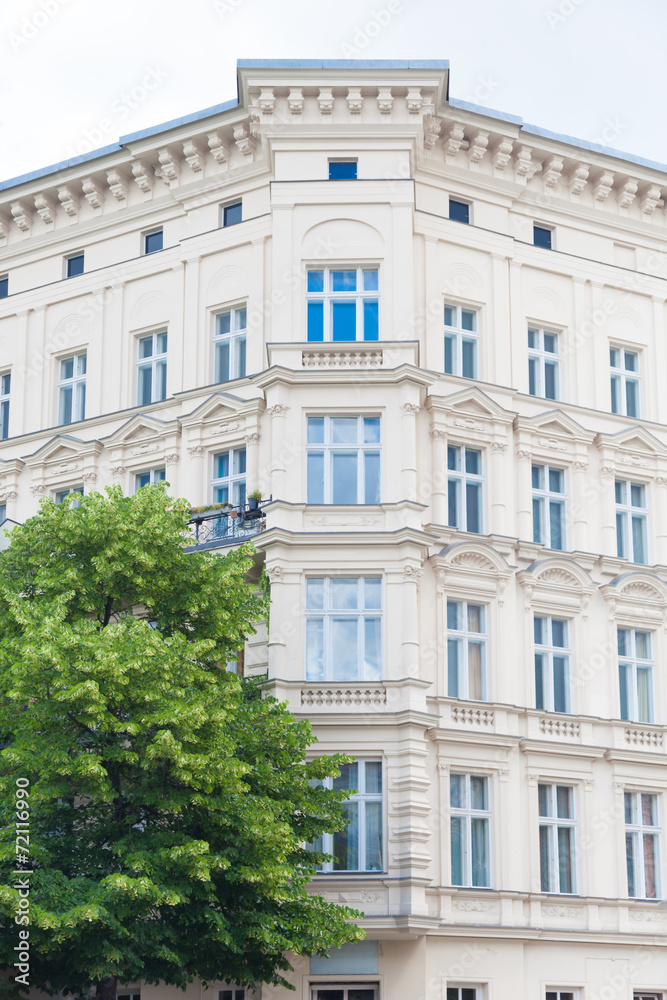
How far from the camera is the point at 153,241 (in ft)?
126

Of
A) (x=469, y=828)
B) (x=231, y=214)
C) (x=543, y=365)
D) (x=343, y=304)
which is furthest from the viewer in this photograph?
A: (x=231, y=214)

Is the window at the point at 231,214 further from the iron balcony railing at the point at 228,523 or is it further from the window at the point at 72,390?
the iron balcony railing at the point at 228,523

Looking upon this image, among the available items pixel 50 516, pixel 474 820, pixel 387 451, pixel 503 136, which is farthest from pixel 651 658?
pixel 50 516

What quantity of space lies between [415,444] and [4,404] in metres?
13.0

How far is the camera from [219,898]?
25.8m

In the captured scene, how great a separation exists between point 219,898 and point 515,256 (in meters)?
18.7

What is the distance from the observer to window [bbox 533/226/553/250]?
37844mm

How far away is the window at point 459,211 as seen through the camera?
3678 cm

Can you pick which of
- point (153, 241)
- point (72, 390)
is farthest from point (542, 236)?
point (72, 390)

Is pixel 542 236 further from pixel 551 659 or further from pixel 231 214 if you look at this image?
pixel 551 659

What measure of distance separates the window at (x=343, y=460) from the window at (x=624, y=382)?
8.06 metres

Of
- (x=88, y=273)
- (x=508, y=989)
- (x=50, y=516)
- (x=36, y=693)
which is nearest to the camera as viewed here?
(x=36, y=693)

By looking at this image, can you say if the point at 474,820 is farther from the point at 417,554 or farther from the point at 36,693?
the point at 36,693

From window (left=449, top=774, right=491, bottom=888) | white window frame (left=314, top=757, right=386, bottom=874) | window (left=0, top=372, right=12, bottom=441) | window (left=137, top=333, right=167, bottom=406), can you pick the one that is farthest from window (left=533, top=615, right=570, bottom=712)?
window (left=0, top=372, right=12, bottom=441)
